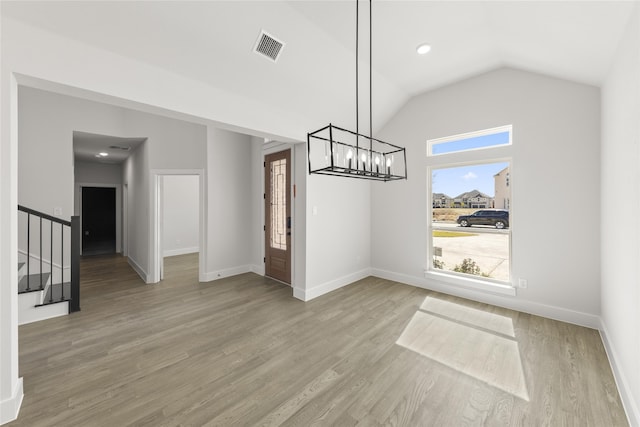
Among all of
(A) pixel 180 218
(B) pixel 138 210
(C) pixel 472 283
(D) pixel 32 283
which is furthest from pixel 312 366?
(A) pixel 180 218

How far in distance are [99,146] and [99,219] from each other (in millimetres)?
Answer: 3646

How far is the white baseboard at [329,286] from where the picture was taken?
3.88 metres

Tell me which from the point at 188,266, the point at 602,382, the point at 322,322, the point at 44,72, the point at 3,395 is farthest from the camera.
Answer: the point at 188,266

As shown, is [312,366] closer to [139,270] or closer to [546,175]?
[546,175]

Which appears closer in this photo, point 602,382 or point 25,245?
point 602,382

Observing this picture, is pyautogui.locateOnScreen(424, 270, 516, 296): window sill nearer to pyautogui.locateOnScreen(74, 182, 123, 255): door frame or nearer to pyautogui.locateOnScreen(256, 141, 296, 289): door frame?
pyautogui.locateOnScreen(256, 141, 296, 289): door frame

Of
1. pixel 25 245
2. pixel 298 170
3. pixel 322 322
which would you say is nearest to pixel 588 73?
pixel 298 170

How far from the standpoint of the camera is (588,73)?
8.95 ft

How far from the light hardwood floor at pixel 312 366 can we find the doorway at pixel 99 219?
527 centimetres

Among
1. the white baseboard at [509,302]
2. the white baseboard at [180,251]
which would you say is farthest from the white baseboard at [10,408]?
the white baseboard at [180,251]

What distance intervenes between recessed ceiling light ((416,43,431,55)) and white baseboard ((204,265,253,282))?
15.7 feet

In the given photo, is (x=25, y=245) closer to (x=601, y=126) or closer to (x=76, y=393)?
(x=76, y=393)

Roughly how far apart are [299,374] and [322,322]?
973 millimetres

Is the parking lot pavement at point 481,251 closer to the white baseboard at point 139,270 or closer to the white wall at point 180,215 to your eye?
the white baseboard at point 139,270
